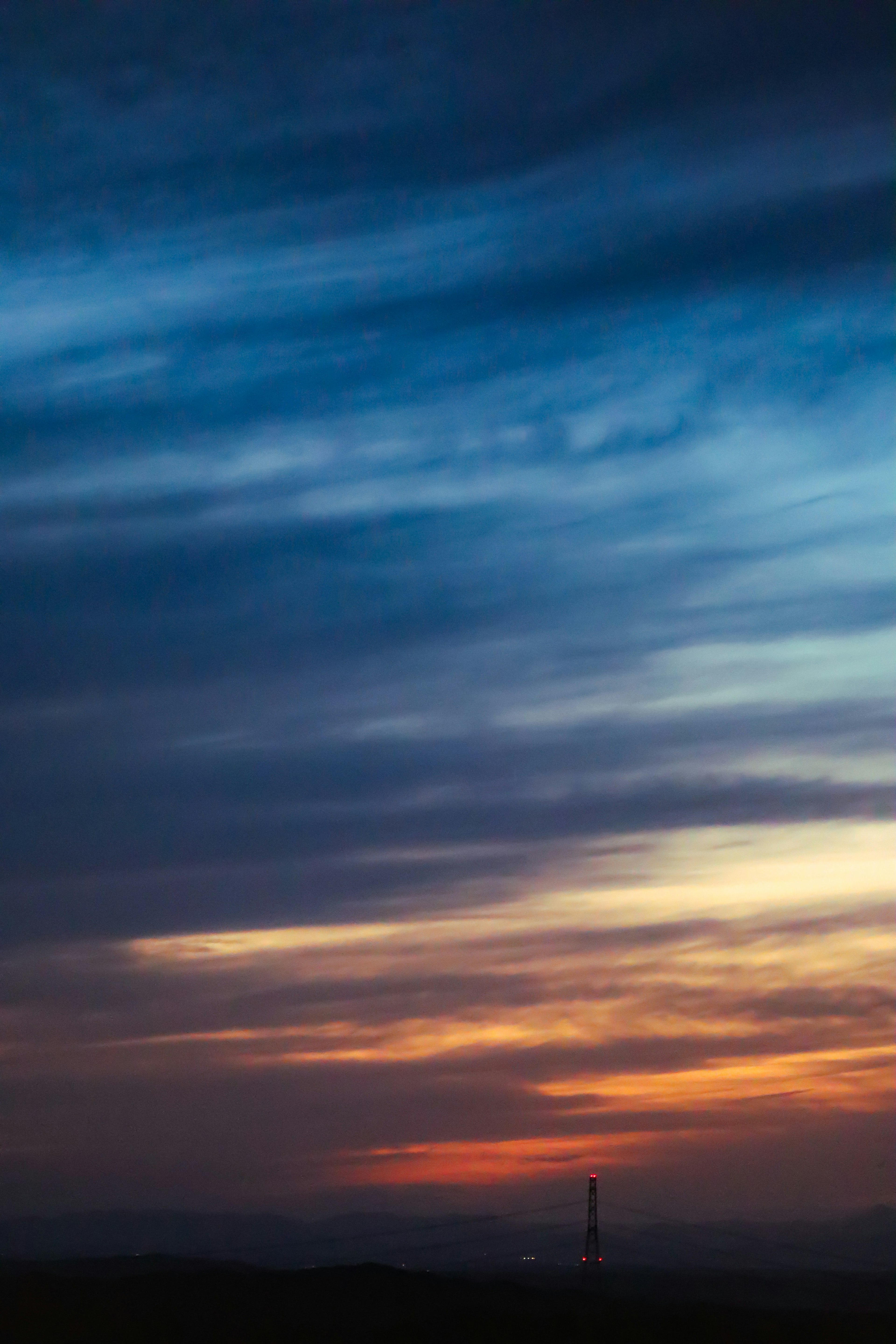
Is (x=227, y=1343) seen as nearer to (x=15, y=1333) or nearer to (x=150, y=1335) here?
(x=150, y=1335)

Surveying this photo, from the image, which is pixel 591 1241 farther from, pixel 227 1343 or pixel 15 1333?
pixel 15 1333

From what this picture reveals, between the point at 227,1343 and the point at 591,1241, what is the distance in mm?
43325

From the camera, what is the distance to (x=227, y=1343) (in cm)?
19975

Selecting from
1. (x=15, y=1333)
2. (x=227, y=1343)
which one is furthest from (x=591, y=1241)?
(x=15, y=1333)

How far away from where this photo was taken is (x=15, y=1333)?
652 feet

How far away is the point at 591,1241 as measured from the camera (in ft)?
627

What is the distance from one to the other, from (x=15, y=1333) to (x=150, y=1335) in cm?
1484

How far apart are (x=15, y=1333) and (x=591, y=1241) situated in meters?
65.2

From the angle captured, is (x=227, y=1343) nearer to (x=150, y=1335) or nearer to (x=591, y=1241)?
(x=150, y=1335)

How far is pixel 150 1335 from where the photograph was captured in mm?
199750

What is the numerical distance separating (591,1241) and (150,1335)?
51216 mm

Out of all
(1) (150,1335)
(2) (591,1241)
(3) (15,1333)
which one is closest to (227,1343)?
(1) (150,1335)

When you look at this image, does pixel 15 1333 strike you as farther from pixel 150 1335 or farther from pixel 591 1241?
pixel 591 1241
